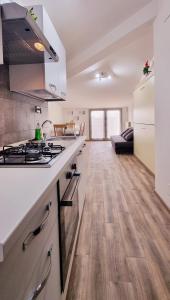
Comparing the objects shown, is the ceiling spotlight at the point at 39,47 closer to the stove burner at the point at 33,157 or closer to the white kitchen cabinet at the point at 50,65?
the white kitchen cabinet at the point at 50,65

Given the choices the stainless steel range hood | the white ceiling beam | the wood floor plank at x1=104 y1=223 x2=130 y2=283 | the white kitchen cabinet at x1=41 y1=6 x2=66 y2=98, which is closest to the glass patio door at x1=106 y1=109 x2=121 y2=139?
the white ceiling beam

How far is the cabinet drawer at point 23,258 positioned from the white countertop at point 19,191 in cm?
3

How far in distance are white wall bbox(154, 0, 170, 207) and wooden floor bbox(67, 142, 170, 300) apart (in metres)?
0.34

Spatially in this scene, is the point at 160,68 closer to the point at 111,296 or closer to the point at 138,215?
the point at 138,215

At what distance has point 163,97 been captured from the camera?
8.25 ft

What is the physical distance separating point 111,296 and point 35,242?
915mm

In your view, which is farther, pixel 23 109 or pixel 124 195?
pixel 124 195

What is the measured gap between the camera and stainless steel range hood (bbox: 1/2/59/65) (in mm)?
1133

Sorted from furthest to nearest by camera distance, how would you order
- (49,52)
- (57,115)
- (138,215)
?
(57,115) → (138,215) → (49,52)

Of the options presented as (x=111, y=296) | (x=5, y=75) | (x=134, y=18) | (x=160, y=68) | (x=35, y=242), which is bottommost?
(x=111, y=296)

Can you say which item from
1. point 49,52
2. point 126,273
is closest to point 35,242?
point 126,273

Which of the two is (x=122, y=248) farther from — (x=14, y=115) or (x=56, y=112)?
(x=56, y=112)

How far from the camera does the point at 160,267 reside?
154 centimetres

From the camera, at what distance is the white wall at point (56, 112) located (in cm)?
878
